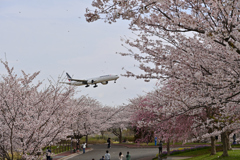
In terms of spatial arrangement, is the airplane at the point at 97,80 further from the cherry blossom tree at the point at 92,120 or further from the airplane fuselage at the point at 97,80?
the cherry blossom tree at the point at 92,120

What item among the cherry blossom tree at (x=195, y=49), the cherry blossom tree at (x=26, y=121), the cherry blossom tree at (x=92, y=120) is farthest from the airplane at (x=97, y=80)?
the cherry blossom tree at (x=195, y=49)

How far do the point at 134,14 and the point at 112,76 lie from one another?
150ft

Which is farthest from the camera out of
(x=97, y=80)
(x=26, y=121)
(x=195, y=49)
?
(x=97, y=80)

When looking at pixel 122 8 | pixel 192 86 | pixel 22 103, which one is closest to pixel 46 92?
pixel 22 103

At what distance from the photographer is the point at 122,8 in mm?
5746

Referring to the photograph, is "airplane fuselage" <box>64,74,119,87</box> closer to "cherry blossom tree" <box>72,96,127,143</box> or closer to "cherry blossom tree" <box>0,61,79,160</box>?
"cherry blossom tree" <box>72,96,127,143</box>

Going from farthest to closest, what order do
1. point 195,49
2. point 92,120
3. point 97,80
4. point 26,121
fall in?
point 97,80
point 92,120
point 26,121
point 195,49

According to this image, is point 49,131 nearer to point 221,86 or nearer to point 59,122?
point 59,122

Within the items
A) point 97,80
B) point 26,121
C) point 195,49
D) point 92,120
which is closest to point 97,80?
point 97,80

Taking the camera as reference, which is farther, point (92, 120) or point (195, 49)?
point (92, 120)

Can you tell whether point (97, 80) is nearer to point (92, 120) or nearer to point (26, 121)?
point (92, 120)

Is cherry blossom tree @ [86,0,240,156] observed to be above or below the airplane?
below

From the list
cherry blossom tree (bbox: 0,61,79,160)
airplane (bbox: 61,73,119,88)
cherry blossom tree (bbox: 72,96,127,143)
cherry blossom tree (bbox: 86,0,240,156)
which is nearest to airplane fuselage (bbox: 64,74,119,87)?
airplane (bbox: 61,73,119,88)

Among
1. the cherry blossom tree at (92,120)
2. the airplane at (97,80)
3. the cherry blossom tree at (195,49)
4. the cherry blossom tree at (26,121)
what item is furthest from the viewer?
the airplane at (97,80)
